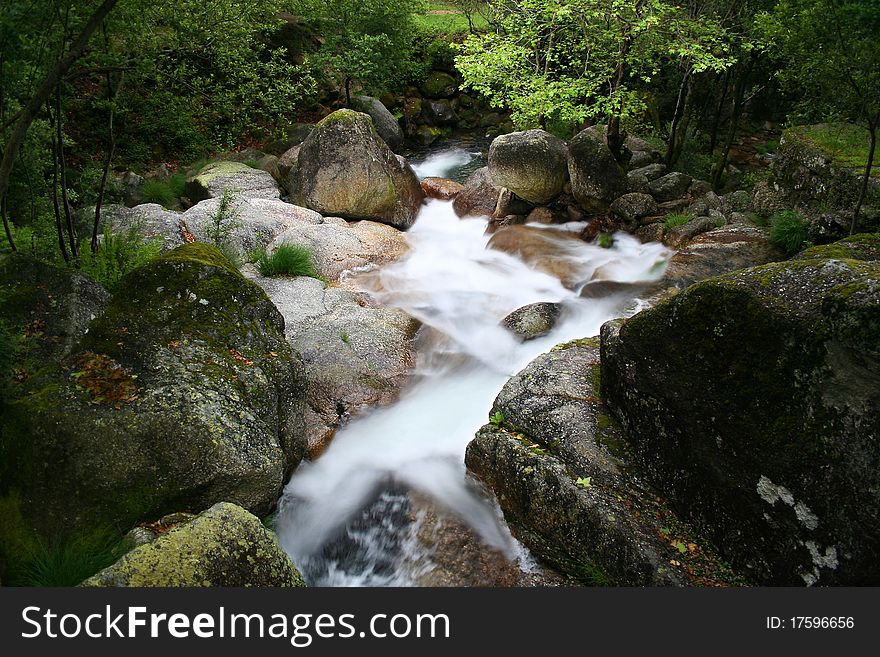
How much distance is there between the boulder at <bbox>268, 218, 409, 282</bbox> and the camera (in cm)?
1309

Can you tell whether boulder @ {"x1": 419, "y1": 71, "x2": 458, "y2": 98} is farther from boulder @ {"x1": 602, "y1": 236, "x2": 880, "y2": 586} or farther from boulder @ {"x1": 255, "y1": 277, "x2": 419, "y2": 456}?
boulder @ {"x1": 602, "y1": 236, "x2": 880, "y2": 586}

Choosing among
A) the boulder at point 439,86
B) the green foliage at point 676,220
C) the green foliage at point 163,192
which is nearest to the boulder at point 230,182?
the green foliage at point 163,192

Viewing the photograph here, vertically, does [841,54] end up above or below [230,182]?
above

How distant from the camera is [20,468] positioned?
544 centimetres

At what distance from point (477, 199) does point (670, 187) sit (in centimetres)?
537

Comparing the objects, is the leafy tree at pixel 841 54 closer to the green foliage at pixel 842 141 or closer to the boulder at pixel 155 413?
the green foliage at pixel 842 141

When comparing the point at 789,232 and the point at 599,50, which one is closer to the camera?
the point at 789,232

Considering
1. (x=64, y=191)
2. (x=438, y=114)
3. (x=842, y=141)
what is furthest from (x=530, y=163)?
(x=438, y=114)

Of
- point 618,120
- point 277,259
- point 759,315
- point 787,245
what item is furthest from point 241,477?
point 618,120

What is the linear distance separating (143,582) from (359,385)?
521 centimetres

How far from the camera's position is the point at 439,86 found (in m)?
28.2

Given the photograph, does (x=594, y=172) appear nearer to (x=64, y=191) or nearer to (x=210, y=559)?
(x=64, y=191)

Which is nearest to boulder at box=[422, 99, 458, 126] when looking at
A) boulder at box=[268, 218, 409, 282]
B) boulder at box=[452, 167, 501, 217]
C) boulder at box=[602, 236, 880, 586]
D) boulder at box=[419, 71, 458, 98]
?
boulder at box=[419, 71, 458, 98]

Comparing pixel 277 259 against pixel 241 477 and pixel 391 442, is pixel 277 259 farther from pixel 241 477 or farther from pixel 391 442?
pixel 241 477
